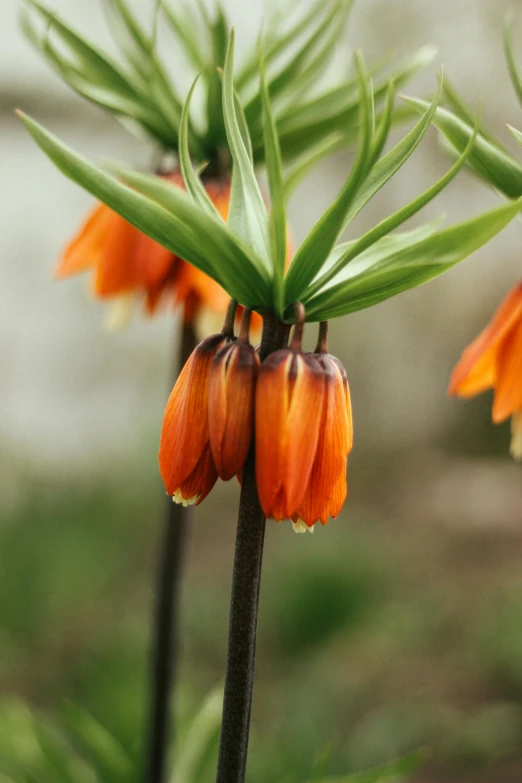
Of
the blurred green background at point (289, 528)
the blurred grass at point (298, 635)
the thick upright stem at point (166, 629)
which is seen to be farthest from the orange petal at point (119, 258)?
the blurred grass at point (298, 635)

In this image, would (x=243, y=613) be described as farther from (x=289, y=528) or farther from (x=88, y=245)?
(x=289, y=528)

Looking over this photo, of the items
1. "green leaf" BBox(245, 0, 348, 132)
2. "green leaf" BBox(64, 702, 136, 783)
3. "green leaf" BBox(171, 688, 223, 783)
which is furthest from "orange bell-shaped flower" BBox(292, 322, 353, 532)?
"green leaf" BBox(64, 702, 136, 783)

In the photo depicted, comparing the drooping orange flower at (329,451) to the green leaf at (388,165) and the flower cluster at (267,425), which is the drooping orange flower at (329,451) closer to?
the flower cluster at (267,425)

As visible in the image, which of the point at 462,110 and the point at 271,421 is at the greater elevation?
the point at 462,110

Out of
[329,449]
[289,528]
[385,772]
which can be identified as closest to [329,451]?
[329,449]

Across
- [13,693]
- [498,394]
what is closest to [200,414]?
[498,394]
